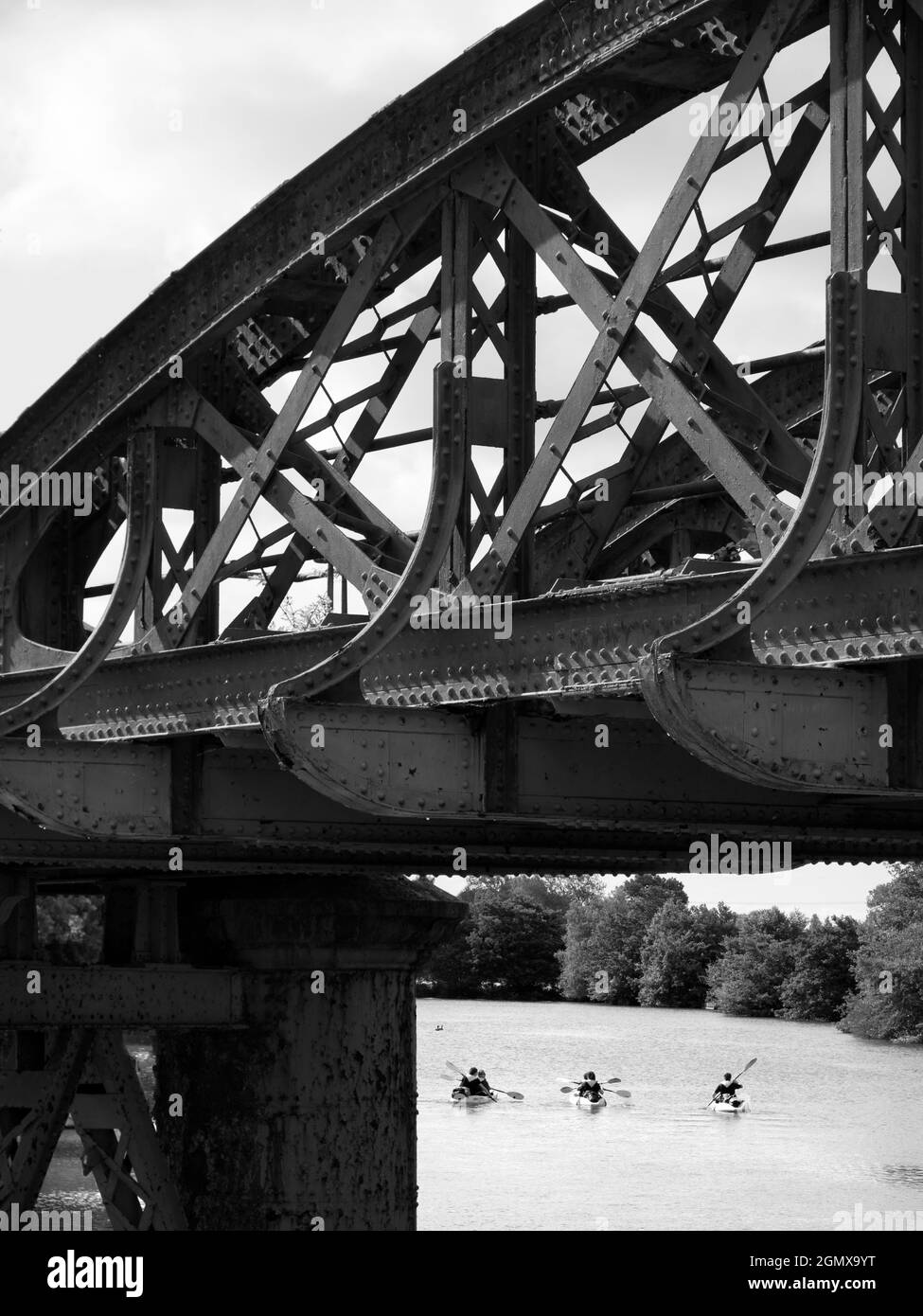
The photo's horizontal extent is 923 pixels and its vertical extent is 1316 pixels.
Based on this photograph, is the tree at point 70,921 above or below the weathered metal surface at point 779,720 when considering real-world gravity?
below

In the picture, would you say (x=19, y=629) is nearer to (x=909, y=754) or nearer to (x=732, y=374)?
(x=732, y=374)

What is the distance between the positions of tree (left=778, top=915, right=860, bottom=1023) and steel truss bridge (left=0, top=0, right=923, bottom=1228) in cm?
8264

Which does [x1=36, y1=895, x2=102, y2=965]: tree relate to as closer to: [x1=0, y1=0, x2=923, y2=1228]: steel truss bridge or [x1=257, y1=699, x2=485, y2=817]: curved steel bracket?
[x1=0, y1=0, x2=923, y2=1228]: steel truss bridge

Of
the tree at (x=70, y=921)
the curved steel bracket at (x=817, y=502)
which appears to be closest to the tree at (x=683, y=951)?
the tree at (x=70, y=921)

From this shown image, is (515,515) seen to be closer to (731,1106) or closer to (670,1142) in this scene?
(670,1142)

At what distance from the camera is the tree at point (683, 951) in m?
114

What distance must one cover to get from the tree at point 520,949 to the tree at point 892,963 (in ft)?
126

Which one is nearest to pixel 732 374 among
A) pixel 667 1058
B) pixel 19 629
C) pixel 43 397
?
pixel 43 397

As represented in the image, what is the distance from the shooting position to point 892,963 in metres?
82.5

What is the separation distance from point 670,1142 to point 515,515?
51.3m

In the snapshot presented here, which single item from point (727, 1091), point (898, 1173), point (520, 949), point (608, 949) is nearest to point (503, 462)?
point (898, 1173)

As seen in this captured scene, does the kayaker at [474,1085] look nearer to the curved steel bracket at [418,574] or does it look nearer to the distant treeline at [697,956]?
the distant treeline at [697,956]

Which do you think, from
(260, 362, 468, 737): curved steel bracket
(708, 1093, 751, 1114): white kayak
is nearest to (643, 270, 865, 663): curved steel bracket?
(260, 362, 468, 737): curved steel bracket
